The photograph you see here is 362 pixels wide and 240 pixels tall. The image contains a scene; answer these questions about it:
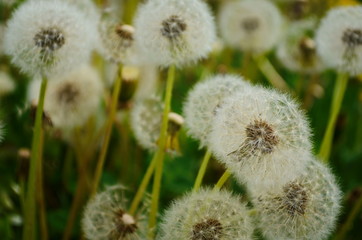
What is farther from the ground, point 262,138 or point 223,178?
point 262,138

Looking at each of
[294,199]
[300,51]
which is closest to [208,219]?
[294,199]

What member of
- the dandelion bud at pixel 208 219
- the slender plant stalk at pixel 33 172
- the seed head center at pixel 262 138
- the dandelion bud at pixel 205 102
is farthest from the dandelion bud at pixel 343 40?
the slender plant stalk at pixel 33 172

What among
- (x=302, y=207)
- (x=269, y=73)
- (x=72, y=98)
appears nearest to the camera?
(x=302, y=207)

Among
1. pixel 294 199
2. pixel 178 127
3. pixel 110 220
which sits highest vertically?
pixel 178 127

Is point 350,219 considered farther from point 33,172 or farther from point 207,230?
point 33,172

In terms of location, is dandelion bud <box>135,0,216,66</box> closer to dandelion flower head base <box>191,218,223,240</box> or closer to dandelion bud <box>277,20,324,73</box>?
dandelion flower head base <box>191,218,223,240</box>

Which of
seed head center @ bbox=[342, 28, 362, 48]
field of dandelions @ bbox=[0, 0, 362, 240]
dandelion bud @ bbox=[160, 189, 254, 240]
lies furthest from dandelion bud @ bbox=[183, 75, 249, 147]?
seed head center @ bbox=[342, 28, 362, 48]

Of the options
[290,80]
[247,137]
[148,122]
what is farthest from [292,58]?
[247,137]
